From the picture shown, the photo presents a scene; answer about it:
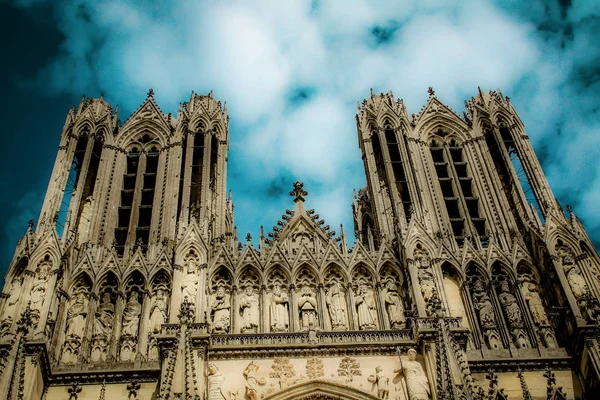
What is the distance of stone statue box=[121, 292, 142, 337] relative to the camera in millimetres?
22069

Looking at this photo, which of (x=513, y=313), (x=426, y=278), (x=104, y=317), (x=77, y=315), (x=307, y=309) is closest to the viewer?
(x=77, y=315)

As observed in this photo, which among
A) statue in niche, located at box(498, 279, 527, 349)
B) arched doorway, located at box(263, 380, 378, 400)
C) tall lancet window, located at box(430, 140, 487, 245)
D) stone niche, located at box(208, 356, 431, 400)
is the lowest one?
arched doorway, located at box(263, 380, 378, 400)

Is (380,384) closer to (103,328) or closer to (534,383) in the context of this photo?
(534,383)

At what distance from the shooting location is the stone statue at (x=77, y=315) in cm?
2197

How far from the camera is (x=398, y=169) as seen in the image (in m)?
28.3

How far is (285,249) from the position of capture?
25.5 metres

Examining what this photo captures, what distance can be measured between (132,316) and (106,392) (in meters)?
2.65

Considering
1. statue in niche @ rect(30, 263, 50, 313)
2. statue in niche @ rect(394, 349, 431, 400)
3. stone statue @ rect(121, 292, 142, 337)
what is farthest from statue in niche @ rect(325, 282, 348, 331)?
statue in niche @ rect(30, 263, 50, 313)

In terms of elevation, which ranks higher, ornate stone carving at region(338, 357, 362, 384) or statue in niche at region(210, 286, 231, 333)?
statue in niche at region(210, 286, 231, 333)

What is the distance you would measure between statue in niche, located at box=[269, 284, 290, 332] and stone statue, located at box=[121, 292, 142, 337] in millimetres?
3566

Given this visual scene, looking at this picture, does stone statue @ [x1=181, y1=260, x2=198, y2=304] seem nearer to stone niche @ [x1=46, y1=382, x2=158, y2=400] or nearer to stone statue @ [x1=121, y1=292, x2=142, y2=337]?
stone statue @ [x1=121, y1=292, x2=142, y2=337]

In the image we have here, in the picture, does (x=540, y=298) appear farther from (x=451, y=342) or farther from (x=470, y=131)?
(x=470, y=131)

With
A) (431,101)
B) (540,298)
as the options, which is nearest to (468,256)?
(540,298)

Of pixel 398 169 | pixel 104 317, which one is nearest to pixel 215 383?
pixel 104 317
